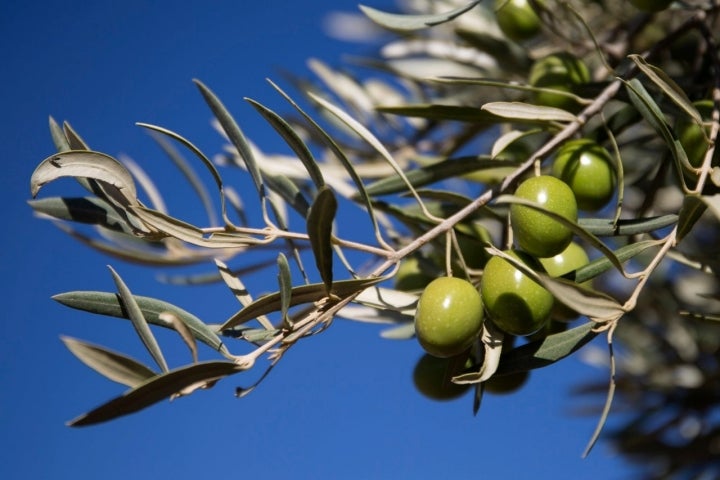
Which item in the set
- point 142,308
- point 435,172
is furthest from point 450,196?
point 142,308

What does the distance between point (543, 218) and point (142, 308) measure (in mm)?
504

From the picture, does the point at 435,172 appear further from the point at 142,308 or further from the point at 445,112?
the point at 142,308

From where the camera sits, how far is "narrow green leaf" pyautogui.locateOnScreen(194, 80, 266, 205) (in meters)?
1.15

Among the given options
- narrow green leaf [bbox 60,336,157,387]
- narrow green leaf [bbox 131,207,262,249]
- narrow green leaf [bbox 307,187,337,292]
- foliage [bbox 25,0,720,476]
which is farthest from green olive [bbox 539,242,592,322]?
narrow green leaf [bbox 60,336,157,387]

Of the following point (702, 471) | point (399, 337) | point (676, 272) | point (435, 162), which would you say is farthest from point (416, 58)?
point (702, 471)

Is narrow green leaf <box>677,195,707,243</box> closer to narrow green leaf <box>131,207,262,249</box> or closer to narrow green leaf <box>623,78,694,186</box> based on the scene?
narrow green leaf <box>623,78,694,186</box>

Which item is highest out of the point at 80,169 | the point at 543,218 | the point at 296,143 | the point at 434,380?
the point at 80,169

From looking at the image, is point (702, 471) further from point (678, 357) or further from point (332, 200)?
point (332, 200)

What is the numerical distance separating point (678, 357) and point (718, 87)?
1.43m

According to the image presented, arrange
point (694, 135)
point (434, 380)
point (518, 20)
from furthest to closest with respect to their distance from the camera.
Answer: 1. point (518, 20)
2. point (434, 380)
3. point (694, 135)

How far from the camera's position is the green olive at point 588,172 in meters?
1.20

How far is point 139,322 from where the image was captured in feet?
3.16

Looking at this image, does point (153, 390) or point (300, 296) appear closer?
point (153, 390)

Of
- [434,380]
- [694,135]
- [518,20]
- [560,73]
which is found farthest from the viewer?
[518,20]
